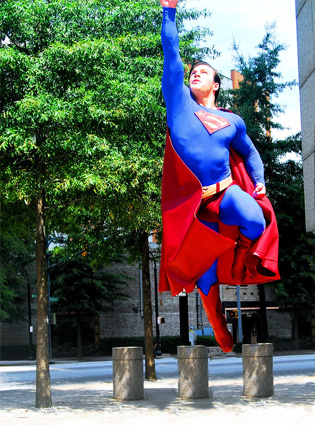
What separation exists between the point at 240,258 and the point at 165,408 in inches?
391

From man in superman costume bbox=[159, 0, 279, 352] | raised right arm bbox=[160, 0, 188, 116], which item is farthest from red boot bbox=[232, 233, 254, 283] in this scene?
raised right arm bbox=[160, 0, 188, 116]

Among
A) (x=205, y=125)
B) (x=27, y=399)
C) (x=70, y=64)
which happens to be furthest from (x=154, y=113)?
(x=205, y=125)

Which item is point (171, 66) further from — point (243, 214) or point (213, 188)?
point (243, 214)

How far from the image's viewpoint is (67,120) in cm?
1388

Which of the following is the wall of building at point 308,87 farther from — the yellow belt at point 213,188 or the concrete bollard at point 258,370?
the yellow belt at point 213,188

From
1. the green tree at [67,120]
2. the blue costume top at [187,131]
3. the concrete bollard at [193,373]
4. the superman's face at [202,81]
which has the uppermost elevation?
the green tree at [67,120]

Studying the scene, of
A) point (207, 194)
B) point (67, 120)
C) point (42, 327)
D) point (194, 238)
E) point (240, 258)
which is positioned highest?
point (67, 120)

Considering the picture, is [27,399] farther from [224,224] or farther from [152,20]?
[224,224]

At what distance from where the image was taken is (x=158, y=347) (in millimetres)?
39688

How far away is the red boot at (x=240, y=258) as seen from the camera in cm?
473

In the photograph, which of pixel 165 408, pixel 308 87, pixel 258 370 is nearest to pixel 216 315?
pixel 308 87

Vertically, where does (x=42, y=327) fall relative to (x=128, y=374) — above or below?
above

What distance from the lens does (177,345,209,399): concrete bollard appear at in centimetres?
1530

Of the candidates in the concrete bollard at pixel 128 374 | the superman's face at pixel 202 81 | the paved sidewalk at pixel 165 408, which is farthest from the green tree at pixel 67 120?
the superman's face at pixel 202 81
